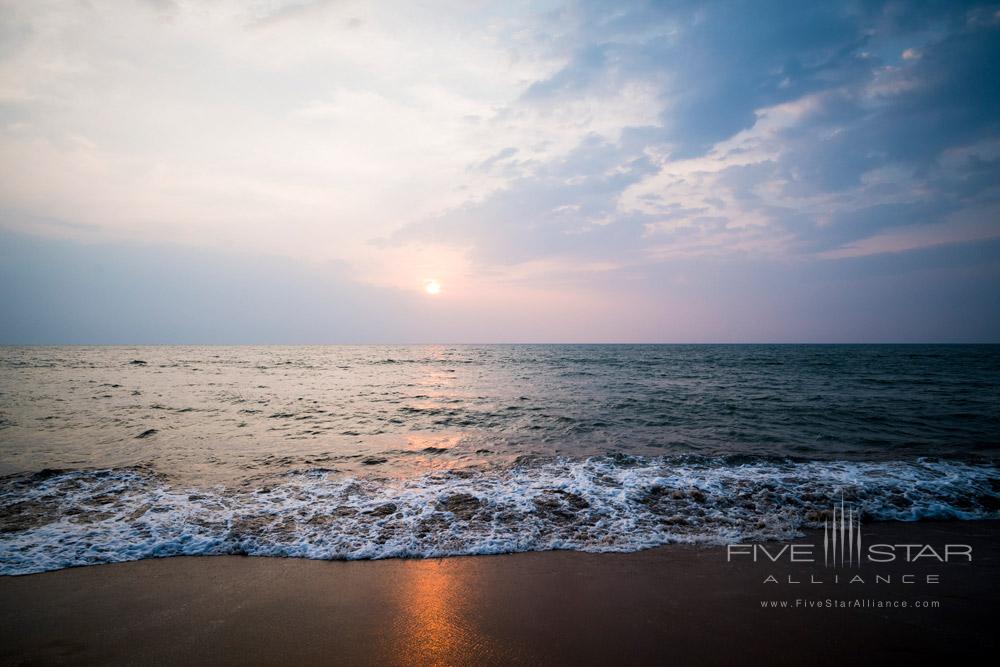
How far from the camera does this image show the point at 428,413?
59.1 ft

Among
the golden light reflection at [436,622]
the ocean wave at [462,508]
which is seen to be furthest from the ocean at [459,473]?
the golden light reflection at [436,622]

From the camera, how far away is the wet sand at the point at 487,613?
3.92 m

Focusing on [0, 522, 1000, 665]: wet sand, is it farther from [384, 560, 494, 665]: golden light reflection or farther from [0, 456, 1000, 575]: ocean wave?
[0, 456, 1000, 575]: ocean wave

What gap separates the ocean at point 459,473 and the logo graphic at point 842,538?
0.21 m

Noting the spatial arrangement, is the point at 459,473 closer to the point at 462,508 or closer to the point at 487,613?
the point at 462,508

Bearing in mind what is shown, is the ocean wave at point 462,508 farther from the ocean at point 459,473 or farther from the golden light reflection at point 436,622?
the golden light reflection at point 436,622

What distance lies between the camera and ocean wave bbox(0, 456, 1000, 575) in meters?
6.20

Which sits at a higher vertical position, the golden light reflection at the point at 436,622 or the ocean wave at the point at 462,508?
the golden light reflection at the point at 436,622

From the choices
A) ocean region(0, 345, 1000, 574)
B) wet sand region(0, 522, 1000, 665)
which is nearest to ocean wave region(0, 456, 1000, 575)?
ocean region(0, 345, 1000, 574)

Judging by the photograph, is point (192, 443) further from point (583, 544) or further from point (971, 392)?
point (971, 392)

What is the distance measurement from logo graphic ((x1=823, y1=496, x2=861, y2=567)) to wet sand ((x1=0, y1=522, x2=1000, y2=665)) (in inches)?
13.6

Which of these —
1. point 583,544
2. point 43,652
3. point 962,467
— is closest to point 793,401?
point 962,467

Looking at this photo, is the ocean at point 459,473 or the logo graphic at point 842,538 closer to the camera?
the logo graphic at point 842,538

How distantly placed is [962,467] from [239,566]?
15.5 meters
